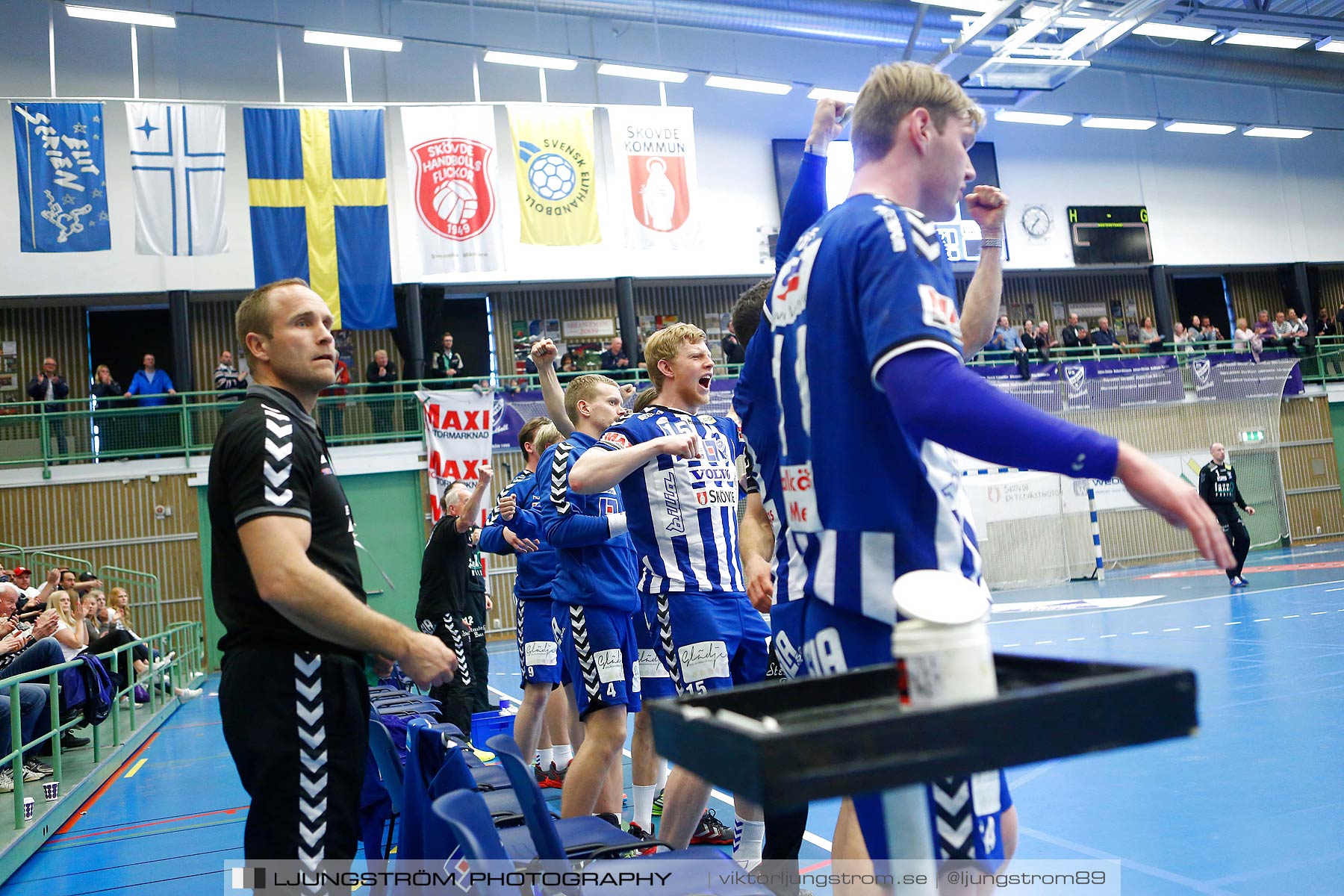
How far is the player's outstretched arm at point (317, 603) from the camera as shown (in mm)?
2123

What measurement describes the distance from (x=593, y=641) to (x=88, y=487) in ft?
47.0

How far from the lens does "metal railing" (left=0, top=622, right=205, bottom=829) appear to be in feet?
16.5

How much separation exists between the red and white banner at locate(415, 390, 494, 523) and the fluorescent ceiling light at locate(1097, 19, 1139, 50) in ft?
40.5

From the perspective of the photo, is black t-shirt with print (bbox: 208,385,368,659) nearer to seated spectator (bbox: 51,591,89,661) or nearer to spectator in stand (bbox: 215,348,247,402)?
seated spectator (bbox: 51,591,89,661)

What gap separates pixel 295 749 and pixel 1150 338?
908 inches

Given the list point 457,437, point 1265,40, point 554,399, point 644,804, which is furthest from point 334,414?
point 1265,40

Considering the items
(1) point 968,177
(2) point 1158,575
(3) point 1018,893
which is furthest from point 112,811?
(2) point 1158,575

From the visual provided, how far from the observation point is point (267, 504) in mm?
2197

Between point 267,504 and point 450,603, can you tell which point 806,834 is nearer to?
point 267,504

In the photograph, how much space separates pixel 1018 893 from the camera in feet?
10.7

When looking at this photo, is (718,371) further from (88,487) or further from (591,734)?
(591,734)

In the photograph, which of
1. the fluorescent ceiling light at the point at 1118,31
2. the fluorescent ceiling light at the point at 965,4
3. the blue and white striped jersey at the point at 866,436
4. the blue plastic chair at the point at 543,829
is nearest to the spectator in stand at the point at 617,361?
the fluorescent ceiling light at the point at 965,4

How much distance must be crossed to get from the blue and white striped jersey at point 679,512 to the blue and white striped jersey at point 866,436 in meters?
1.92

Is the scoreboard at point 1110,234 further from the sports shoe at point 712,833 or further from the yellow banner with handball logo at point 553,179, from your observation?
the sports shoe at point 712,833
